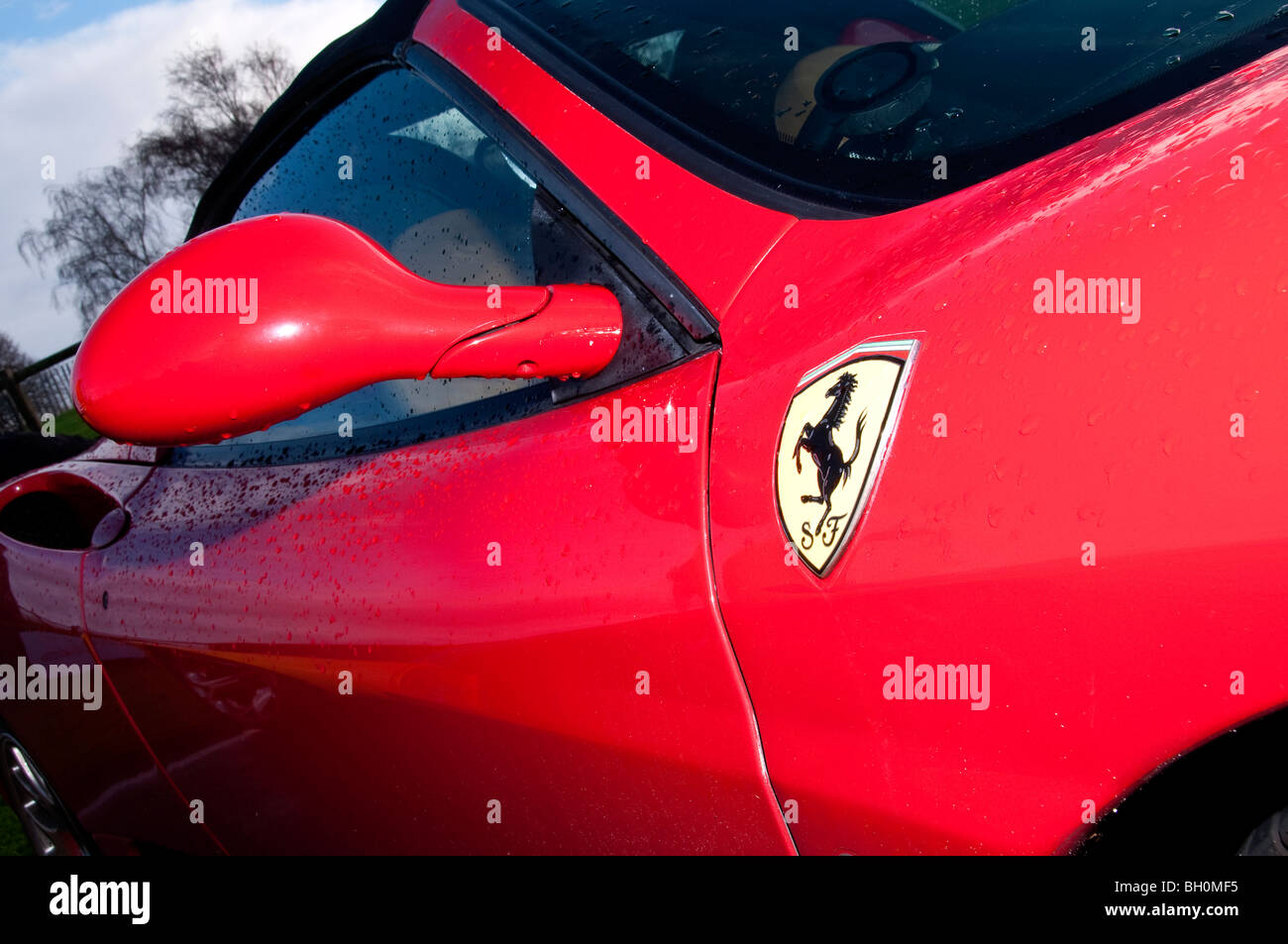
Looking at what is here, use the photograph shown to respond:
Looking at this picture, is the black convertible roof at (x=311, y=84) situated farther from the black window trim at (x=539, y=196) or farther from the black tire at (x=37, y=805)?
the black tire at (x=37, y=805)

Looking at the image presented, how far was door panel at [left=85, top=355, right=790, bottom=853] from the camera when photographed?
1.05 m

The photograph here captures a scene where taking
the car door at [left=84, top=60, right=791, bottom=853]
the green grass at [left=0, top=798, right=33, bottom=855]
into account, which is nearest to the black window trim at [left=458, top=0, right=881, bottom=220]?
the car door at [left=84, top=60, right=791, bottom=853]

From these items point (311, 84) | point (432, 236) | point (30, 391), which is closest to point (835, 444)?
point (432, 236)

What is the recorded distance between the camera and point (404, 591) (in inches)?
50.7

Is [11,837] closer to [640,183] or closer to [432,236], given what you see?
[432,236]

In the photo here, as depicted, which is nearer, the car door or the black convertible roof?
the car door

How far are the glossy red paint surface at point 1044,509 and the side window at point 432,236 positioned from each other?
0.33m

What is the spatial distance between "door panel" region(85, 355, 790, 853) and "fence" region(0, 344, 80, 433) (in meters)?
15.3

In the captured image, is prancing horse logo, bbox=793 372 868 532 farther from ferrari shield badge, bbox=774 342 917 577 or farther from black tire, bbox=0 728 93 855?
black tire, bbox=0 728 93 855

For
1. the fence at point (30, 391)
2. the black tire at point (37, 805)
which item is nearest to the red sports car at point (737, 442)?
the black tire at point (37, 805)

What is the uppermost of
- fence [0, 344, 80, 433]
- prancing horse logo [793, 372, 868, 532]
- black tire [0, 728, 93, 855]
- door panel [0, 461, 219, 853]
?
fence [0, 344, 80, 433]

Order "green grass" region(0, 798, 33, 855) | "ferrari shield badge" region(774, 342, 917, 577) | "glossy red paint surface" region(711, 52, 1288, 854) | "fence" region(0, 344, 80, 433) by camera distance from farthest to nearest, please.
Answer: "fence" region(0, 344, 80, 433), "green grass" region(0, 798, 33, 855), "ferrari shield badge" region(774, 342, 917, 577), "glossy red paint surface" region(711, 52, 1288, 854)

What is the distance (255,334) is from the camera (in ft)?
3.34
